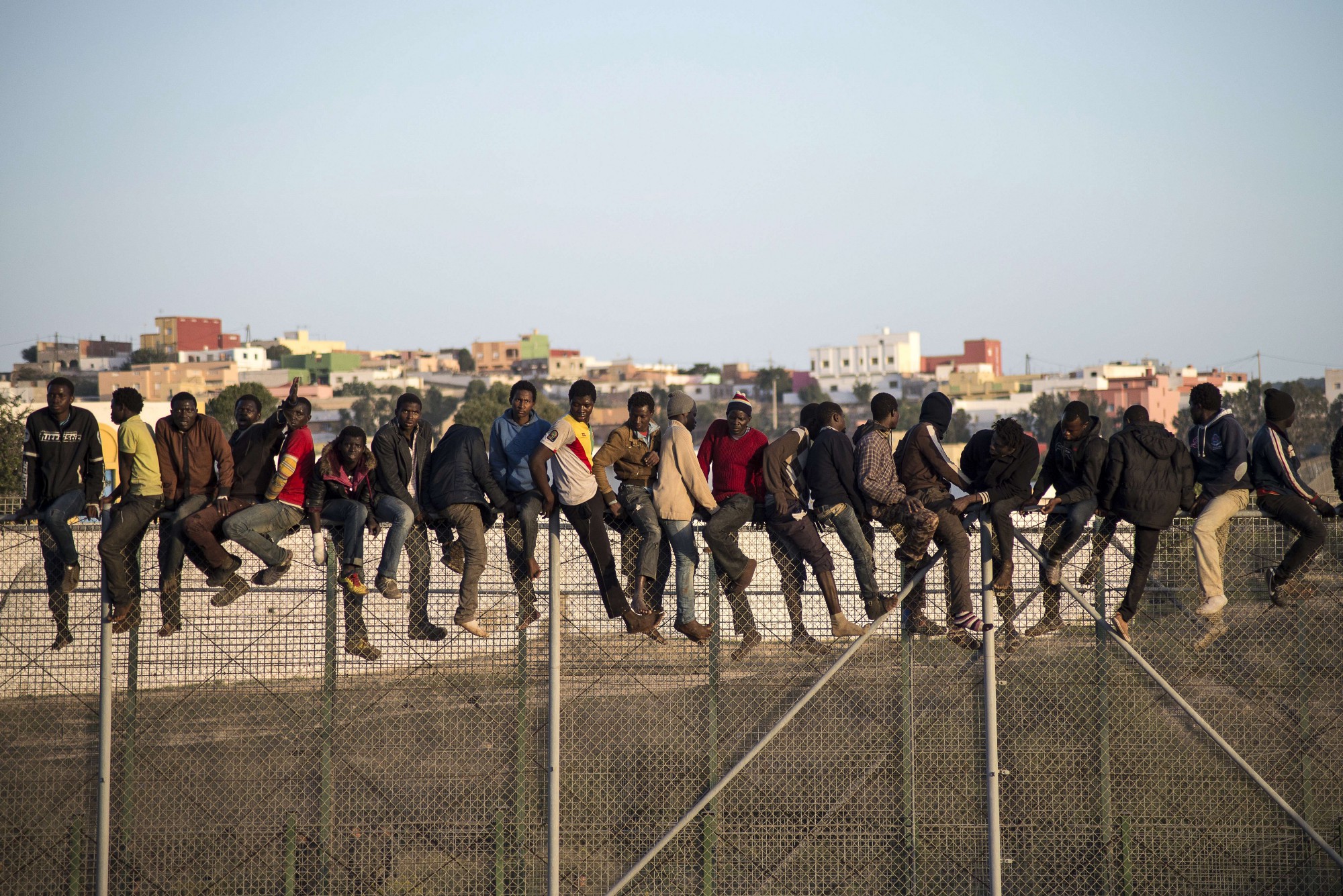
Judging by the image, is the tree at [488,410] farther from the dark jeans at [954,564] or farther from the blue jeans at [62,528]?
the dark jeans at [954,564]

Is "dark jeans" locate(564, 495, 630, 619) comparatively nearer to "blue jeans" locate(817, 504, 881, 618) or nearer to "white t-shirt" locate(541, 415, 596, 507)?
"white t-shirt" locate(541, 415, 596, 507)

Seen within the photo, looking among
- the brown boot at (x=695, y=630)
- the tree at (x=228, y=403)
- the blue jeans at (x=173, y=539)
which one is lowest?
the brown boot at (x=695, y=630)

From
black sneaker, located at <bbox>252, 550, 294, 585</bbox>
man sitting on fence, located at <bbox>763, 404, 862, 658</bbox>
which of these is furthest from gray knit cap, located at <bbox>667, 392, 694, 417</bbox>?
black sneaker, located at <bbox>252, 550, 294, 585</bbox>

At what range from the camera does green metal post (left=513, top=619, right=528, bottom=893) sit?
23.5ft

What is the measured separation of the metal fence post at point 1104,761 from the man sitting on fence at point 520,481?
3.66 meters

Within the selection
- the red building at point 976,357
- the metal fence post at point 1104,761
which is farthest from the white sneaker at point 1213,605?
the red building at point 976,357

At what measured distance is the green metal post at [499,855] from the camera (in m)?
7.09

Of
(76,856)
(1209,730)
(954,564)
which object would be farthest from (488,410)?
(1209,730)

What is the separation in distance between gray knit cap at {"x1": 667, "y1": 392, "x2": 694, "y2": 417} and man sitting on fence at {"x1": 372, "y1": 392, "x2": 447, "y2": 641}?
1707 millimetres

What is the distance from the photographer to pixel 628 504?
7.59m

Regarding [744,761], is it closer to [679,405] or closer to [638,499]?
[638,499]

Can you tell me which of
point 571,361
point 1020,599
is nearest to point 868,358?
point 571,361

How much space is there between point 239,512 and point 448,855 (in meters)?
2.65

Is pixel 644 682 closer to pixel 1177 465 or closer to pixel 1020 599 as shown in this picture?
pixel 1020 599
